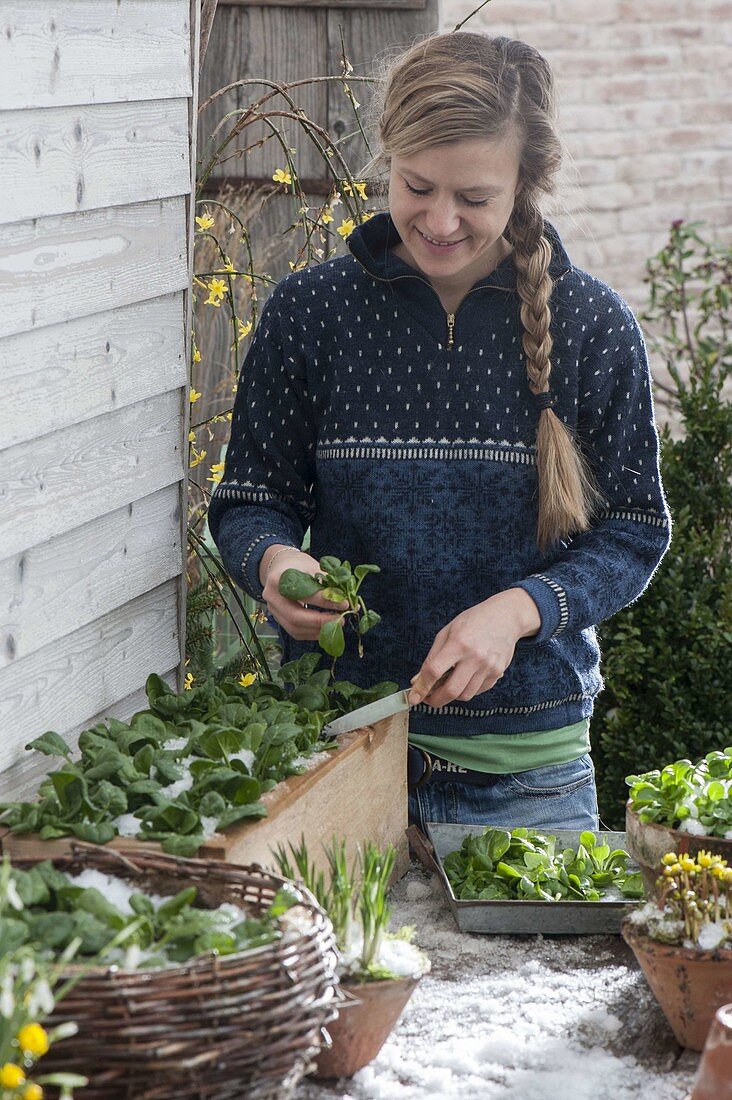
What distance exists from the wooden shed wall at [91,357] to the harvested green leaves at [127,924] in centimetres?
44

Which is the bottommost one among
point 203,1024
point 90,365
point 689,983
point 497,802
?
point 497,802

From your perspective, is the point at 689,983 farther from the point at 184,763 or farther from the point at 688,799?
the point at 184,763

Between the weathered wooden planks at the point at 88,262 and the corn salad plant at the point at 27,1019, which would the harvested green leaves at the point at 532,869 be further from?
the weathered wooden planks at the point at 88,262

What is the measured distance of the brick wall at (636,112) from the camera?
5.76m

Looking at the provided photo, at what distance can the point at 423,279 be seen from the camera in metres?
1.94

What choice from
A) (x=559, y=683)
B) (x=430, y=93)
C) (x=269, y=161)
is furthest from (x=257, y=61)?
(x=559, y=683)

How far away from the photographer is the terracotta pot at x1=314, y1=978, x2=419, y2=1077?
3.99 feet

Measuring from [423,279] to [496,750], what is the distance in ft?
2.35

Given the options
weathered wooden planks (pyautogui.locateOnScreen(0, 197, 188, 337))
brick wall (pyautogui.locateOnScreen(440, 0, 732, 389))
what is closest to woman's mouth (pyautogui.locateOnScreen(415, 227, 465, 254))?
weathered wooden planks (pyautogui.locateOnScreen(0, 197, 188, 337))

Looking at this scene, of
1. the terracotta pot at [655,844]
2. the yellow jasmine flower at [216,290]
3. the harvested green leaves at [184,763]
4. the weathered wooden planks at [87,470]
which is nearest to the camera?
the harvested green leaves at [184,763]

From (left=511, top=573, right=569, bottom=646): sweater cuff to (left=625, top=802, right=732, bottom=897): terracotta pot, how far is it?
12.2 inches


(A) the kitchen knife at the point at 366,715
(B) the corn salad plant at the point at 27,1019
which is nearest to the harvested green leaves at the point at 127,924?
(B) the corn salad plant at the point at 27,1019

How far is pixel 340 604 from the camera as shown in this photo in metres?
1.71

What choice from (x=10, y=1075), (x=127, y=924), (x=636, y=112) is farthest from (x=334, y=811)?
(x=636, y=112)
